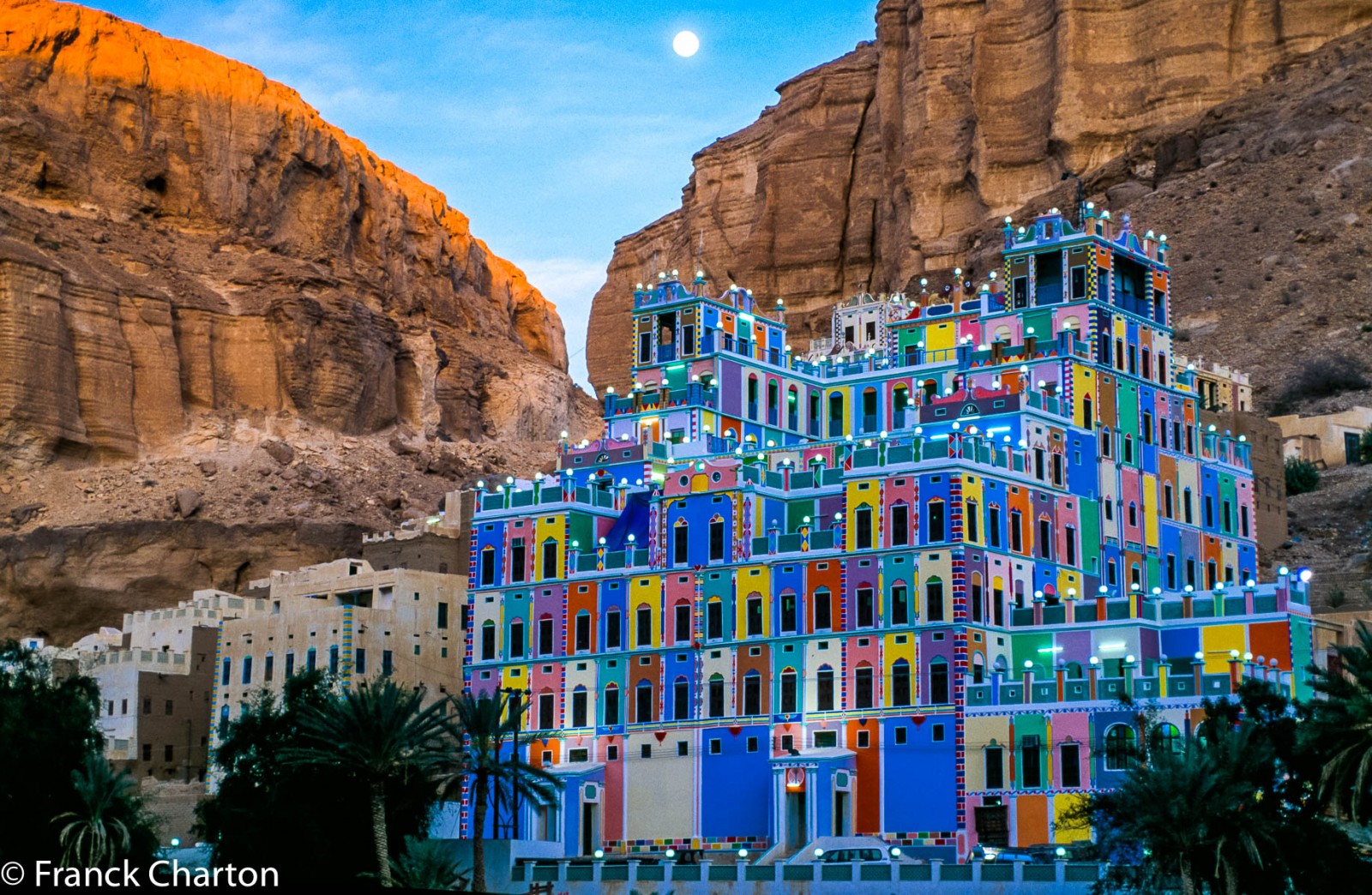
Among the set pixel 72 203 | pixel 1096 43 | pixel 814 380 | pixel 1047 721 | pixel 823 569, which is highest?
pixel 1096 43

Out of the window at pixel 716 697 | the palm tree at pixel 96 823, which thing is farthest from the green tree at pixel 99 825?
the window at pixel 716 697

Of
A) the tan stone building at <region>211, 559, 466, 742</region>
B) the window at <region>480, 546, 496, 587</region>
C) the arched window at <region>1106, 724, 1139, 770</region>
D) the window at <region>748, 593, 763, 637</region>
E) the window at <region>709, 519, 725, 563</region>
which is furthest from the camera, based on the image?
the tan stone building at <region>211, 559, 466, 742</region>

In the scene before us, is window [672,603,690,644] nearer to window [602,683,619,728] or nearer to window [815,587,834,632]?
window [602,683,619,728]

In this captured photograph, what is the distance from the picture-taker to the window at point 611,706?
287 feet

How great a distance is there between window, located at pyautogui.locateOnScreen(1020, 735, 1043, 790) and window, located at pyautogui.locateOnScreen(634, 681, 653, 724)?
1476 centimetres

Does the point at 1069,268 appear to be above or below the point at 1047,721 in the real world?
above

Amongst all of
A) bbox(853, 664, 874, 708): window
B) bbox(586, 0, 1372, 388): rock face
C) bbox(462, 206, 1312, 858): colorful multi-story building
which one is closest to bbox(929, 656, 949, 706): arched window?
bbox(462, 206, 1312, 858): colorful multi-story building

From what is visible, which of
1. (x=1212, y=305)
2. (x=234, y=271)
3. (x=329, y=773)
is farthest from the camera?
(x=234, y=271)

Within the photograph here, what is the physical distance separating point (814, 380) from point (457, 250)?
90687 mm

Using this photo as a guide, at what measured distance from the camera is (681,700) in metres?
86.1

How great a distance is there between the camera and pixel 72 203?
158 m

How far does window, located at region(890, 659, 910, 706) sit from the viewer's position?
80.6 m

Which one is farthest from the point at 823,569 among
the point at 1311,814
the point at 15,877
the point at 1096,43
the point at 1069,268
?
the point at 1096,43

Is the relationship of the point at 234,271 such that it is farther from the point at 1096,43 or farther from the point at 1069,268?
the point at 1069,268
